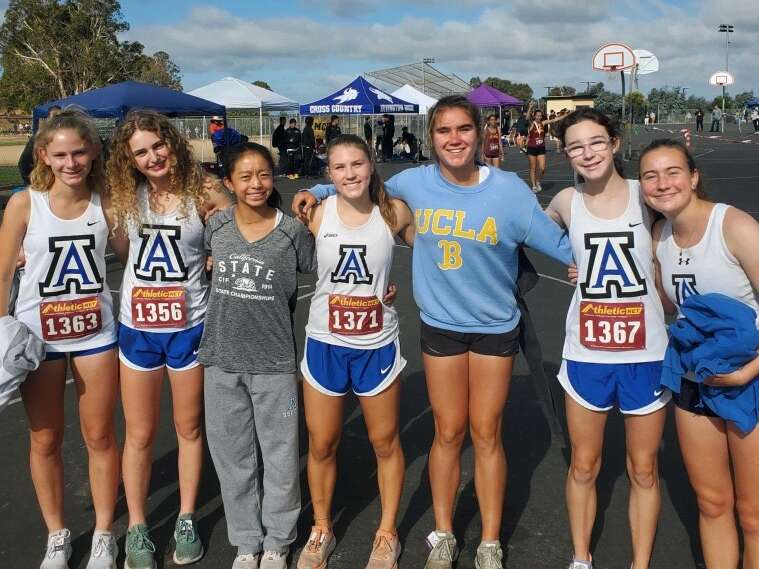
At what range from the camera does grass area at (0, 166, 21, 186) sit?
21.3m

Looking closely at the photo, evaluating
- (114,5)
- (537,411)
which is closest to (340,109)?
(537,411)

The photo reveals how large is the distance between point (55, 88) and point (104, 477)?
52.8 m

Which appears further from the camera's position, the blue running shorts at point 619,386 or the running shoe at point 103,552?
the running shoe at point 103,552

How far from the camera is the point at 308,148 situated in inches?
912

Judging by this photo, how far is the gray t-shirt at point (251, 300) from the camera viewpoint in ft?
9.91

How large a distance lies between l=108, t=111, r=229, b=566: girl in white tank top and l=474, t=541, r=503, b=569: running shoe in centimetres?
125

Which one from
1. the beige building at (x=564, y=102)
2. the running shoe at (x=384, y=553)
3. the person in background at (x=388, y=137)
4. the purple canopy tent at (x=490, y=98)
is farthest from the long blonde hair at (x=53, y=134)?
the beige building at (x=564, y=102)

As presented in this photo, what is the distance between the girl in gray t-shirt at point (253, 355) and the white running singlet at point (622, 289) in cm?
117

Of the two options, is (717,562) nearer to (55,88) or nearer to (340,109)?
(340,109)

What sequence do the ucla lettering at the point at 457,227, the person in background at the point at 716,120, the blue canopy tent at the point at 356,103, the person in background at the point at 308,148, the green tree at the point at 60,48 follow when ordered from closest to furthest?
the ucla lettering at the point at 457,227 → the person in background at the point at 308,148 → the blue canopy tent at the point at 356,103 → the green tree at the point at 60,48 → the person in background at the point at 716,120

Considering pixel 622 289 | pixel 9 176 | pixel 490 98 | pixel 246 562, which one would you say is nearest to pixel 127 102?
pixel 9 176

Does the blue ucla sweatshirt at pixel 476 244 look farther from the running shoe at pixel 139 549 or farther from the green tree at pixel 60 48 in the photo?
the green tree at pixel 60 48

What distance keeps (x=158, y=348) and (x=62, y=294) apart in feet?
1.46

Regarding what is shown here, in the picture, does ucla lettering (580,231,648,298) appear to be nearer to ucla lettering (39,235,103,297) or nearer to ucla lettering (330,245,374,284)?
ucla lettering (330,245,374,284)
